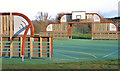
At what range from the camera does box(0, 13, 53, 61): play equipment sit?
10.8m

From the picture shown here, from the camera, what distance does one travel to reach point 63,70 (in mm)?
7223

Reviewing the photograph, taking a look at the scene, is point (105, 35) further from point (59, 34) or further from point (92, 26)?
point (59, 34)

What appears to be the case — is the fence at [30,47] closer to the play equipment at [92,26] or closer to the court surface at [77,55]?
the court surface at [77,55]

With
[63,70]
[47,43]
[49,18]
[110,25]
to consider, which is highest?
[49,18]

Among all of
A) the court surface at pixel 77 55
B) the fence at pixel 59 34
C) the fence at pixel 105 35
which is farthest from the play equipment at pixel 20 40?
the fence at pixel 105 35

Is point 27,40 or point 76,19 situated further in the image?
point 76,19

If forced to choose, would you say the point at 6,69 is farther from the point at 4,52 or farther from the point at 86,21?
the point at 86,21

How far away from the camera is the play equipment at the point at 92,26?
120 ft

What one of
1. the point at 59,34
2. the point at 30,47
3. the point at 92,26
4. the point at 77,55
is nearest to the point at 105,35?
the point at 92,26

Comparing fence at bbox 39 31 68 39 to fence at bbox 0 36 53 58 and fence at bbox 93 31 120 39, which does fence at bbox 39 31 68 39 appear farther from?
fence at bbox 0 36 53 58

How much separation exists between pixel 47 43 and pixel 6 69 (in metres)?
3.94

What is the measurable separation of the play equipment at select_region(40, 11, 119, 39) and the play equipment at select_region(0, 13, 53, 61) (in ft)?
88.1

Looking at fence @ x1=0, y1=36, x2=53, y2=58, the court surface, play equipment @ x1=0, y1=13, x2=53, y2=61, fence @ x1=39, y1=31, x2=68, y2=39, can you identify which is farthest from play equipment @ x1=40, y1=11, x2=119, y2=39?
fence @ x1=0, y1=36, x2=53, y2=58

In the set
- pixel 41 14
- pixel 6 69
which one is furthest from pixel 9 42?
pixel 41 14
